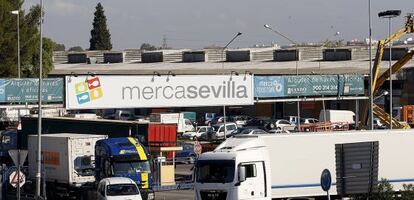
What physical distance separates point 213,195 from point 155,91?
2180 cm

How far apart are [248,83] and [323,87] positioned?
1079 cm

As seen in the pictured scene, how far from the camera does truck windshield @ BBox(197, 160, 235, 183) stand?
88.5 feet

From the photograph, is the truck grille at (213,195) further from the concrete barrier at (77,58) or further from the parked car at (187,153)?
the concrete barrier at (77,58)

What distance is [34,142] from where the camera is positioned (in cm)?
3819

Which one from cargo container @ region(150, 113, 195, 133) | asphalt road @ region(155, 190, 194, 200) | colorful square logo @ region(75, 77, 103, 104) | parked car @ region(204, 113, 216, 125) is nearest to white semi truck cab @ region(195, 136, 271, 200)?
asphalt road @ region(155, 190, 194, 200)

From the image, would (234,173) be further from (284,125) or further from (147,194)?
(284,125)

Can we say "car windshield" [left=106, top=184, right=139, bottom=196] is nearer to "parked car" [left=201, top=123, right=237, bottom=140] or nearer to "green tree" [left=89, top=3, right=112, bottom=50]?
"parked car" [left=201, top=123, right=237, bottom=140]

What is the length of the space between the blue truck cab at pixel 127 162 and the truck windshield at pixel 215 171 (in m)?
6.26

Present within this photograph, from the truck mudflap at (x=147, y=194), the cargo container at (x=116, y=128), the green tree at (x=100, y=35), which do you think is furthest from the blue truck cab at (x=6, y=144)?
the green tree at (x=100, y=35)

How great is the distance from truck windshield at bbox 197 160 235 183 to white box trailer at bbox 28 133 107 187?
9.23 metres

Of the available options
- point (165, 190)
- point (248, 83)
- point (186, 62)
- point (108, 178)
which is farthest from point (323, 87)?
point (186, 62)

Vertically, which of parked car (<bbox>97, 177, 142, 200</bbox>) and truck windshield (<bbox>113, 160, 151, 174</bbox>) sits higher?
truck windshield (<bbox>113, 160, 151, 174</bbox>)

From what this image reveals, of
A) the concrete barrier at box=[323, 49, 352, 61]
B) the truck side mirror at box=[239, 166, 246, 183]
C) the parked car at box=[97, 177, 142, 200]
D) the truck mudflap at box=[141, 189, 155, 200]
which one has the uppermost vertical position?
the concrete barrier at box=[323, 49, 352, 61]

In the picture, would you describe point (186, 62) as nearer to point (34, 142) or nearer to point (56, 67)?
point (56, 67)
